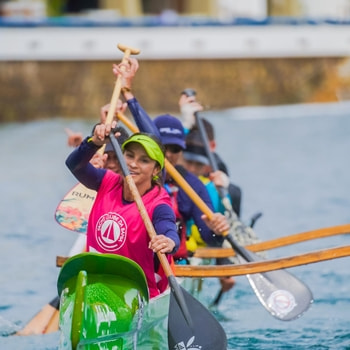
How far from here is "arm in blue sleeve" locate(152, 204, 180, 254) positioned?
6.00 m

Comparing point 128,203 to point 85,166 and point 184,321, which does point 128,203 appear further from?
point 184,321

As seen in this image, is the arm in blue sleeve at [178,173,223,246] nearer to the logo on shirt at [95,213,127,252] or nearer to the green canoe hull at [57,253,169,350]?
the logo on shirt at [95,213,127,252]

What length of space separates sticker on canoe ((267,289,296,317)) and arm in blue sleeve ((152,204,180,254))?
133 centimetres

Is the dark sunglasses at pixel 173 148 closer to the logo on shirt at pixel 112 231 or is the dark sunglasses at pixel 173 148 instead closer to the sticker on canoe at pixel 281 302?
the sticker on canoe at pixel 281 302

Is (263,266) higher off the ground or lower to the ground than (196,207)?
lower

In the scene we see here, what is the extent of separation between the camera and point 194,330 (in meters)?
5.98

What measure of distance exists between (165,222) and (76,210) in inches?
47.6

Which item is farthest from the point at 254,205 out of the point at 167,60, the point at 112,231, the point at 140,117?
the point at 167,60

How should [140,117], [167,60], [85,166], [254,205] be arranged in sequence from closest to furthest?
[85,166]
[140,117]
[254,205]
[167,60]

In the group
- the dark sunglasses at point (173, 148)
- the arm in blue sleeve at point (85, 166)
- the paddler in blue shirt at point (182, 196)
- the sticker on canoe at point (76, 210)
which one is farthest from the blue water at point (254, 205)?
the arm in blue sleeve at point (85, 166)

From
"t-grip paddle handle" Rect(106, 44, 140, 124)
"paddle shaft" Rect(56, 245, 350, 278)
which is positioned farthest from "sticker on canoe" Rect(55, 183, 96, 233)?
"paddle shaft" Rect(56, 245, 350, 278)

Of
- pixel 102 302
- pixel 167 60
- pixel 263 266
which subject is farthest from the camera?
pixel 167 60

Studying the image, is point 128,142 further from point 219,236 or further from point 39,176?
point 39,176

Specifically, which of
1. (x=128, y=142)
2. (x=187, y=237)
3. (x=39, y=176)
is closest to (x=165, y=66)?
(x=39, y=176)
